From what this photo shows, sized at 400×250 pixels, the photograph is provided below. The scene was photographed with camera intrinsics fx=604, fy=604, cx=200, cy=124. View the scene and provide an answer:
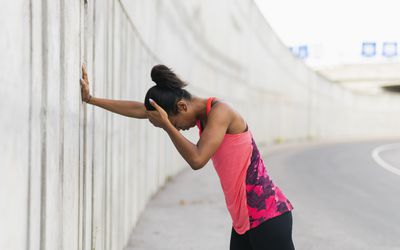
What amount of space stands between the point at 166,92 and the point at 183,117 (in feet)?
0.49

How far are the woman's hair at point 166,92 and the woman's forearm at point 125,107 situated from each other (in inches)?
33.3

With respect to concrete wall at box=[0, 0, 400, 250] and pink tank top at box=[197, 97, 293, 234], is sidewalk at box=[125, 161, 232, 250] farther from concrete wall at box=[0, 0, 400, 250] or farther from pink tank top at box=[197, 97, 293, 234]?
pink tank top at box=[197, 97, 293, 234]

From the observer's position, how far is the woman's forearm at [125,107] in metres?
3.78

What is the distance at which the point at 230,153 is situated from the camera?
305cm

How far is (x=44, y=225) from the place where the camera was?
2.71m

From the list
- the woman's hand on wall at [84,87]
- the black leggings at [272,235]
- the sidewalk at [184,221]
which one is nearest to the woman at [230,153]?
the black leggings at [272,235]

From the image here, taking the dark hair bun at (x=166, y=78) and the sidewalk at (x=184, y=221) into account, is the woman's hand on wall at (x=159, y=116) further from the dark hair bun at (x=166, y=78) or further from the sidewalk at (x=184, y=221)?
the sidewalk at (x=184, y=221)

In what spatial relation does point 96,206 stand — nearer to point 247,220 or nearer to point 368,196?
point 247,220

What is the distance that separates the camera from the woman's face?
2.93m

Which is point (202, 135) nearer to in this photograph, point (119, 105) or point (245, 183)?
point (245, 183)

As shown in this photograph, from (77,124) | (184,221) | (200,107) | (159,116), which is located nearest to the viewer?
(159,116)

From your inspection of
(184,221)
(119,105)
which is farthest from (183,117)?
(184,221)

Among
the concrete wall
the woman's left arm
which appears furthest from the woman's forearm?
the woman's left arm

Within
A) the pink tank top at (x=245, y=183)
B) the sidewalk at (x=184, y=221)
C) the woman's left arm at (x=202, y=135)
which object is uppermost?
the woman's left arm at (x=202, y=135)
